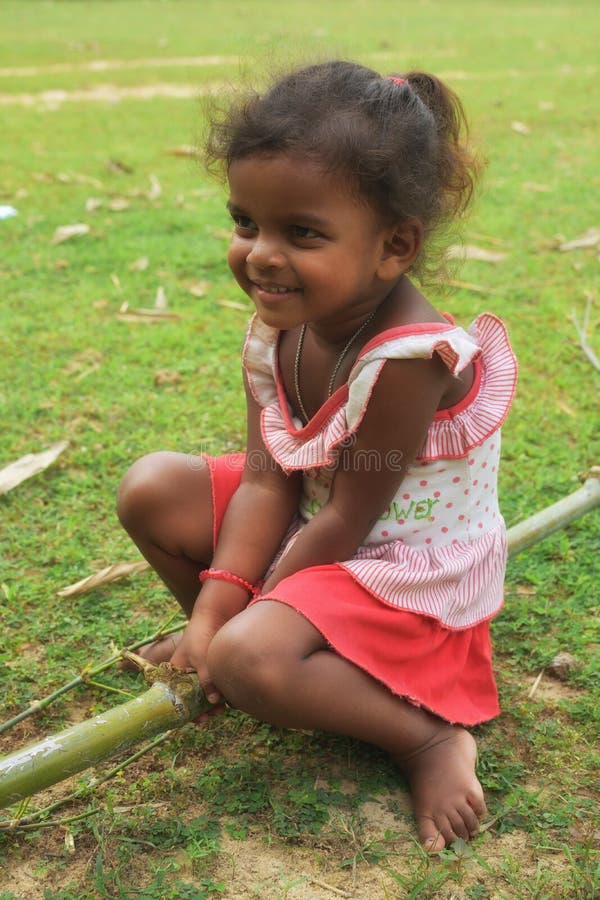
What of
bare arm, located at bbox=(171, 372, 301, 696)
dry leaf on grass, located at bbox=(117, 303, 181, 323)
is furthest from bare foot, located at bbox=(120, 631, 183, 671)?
dry leaf on grass, located at bbox=(117, 303, 181, 323)

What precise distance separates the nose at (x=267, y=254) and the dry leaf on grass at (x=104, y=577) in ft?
3.58

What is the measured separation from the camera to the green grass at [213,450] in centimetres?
185

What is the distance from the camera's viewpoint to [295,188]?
1.83 meters

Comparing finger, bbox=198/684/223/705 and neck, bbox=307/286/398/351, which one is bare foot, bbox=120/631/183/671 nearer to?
finger, bbox=198/684/223/705

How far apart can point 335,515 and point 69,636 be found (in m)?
0.84

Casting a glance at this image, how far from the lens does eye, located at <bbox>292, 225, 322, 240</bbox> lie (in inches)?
73.2

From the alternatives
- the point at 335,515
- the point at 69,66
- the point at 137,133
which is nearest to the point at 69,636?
the point at 335,515

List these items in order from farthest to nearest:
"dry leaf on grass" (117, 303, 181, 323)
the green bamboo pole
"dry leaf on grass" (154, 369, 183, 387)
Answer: "dry leaf on grass" (117, 303, 181, 323) → "dry leaf on grass" (154, 369, 183, 387) → the green bamboo pole

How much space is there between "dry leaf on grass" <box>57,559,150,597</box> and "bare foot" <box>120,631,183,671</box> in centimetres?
30

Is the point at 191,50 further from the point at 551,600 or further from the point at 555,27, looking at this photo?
the point at 551,600

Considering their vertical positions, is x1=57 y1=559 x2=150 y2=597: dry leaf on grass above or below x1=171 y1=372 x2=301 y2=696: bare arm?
below

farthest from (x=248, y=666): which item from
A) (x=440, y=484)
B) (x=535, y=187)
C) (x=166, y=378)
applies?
(x=535, y=187)

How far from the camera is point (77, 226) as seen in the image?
534cm

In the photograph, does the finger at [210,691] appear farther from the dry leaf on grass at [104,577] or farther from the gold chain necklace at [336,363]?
the dry leaf on grass at [104,577]
